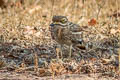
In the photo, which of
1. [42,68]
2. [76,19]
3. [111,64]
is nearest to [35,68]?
[42,68]

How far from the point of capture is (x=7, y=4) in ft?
35.2

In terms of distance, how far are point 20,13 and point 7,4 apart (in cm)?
163

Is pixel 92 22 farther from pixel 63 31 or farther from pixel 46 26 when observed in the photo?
pixel 63 31

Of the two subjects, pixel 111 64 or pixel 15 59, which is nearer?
pixel 111 64

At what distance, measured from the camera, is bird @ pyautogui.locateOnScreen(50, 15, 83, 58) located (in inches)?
219

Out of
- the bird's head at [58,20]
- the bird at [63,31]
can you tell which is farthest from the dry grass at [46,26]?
the bird's head at [58,20]

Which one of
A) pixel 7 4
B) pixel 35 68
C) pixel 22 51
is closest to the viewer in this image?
pixel 35 68

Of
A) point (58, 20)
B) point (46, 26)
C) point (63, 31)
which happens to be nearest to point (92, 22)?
point (46, 26)

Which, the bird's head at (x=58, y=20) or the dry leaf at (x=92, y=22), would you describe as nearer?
the bird's head at (x=58, y=20)

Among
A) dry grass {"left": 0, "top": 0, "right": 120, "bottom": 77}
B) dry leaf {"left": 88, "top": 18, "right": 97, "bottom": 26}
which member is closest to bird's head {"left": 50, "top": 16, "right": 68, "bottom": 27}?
dry grass {"left": 0, "top": 0, "right": 120, "bottom": 77}

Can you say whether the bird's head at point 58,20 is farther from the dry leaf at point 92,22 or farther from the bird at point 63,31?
the dry leaf at point 92,22

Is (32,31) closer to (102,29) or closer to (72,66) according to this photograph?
(102,29)

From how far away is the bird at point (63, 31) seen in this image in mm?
5562

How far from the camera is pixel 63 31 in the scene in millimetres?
5660
